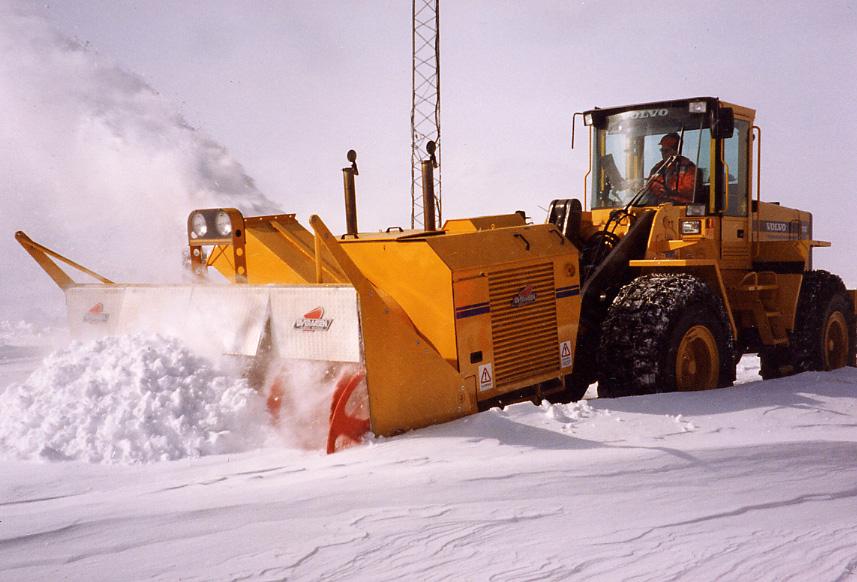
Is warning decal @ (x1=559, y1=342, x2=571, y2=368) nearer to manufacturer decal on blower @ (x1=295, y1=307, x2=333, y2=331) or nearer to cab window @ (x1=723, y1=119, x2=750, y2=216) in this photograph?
manufacturer decal on blower @ (x1=295, y1=307, x2=333, y2=331)

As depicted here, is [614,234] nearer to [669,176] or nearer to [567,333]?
[669,176]

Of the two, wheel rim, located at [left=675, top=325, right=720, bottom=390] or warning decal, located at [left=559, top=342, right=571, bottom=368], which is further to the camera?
wheel rim, located at [left=675, top=325, right=720, bottom=390]

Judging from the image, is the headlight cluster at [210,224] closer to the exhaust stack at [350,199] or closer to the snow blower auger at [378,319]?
the snow blower auger at [378,319]

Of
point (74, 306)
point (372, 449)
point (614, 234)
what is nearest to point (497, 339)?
point (372, 449)

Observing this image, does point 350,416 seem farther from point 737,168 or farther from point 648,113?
point 737,168

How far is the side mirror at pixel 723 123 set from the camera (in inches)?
270

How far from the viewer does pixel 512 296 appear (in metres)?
5.70

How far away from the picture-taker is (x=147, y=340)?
5383mm

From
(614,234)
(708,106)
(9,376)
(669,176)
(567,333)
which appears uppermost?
(708,106)

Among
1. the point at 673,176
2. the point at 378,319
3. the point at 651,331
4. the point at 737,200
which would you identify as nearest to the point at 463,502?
the point at 378,319

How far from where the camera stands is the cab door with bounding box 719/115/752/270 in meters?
7.56

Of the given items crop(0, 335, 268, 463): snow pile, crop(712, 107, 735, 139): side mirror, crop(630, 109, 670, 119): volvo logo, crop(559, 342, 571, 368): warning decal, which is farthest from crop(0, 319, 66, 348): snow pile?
crop(712, 107, 735, 139): side mirror

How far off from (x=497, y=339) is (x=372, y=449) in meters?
1.31

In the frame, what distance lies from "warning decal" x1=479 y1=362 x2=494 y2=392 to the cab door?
9.93 feet
